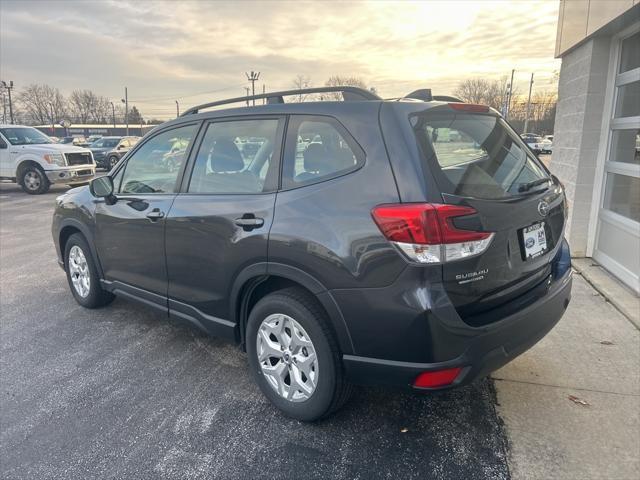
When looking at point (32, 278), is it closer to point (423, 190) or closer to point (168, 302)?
point (168, 302)

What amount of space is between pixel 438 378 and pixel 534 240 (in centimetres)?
96

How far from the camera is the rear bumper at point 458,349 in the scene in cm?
221

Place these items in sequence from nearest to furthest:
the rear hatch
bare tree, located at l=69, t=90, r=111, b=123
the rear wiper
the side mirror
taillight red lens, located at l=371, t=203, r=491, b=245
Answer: taillight red lens, located at l=371, t=203, r=491, b=245
the rear hatch
the rear wiper
the side mirror
bare tree, located at l=69, t=90, r=111, b=123

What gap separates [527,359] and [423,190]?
6.43ft

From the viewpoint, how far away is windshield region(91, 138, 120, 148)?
2564 cm

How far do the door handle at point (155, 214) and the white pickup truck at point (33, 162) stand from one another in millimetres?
12638

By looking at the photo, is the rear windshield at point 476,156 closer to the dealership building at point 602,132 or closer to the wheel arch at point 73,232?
the dealership building at point 602,132

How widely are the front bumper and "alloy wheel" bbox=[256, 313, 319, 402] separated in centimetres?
1374

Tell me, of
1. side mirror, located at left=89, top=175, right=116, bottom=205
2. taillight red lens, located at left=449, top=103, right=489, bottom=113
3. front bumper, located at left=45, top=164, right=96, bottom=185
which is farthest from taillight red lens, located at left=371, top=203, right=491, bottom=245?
front bumper, located at left=45, top=164, right=96, bottom=185

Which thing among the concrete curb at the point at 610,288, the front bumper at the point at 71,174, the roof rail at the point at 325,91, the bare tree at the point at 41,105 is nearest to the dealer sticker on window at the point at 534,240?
the roof rail at the point at 325,91

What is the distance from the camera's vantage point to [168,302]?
3.55 metres

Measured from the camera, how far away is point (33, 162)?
1418 centimetres

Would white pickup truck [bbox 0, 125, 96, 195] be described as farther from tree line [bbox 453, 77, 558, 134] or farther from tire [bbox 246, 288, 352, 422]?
tree line [bbox 453, 77, 558, 134]

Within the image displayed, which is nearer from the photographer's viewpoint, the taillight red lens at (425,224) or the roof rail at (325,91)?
the taillight red lens at (425,224)
